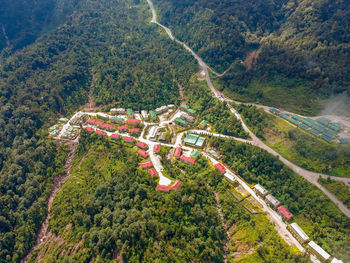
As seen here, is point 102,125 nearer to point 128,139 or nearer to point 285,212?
point 128,139

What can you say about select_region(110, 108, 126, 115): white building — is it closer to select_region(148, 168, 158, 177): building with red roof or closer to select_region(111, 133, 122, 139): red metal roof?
select_region(111, 133, 122, 139): red metal roof

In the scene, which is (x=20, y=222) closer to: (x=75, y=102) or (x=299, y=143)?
(x=75, y=102)

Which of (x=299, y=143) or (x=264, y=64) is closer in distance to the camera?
(x=299, y=143)

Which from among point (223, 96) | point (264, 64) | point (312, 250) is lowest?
point (312, 250)

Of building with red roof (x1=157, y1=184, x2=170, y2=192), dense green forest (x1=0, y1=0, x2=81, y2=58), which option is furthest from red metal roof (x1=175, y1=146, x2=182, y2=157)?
dense green forest (x1=0, y1=0, x2=81, y2=58)

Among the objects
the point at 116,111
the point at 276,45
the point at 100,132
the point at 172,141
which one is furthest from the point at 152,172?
the point at 276,45

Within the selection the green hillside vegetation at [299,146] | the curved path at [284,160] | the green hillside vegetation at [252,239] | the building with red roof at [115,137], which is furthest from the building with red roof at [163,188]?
the green hillside vegetation at [299,146]

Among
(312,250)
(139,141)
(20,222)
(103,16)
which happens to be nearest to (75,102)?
(139,141)
